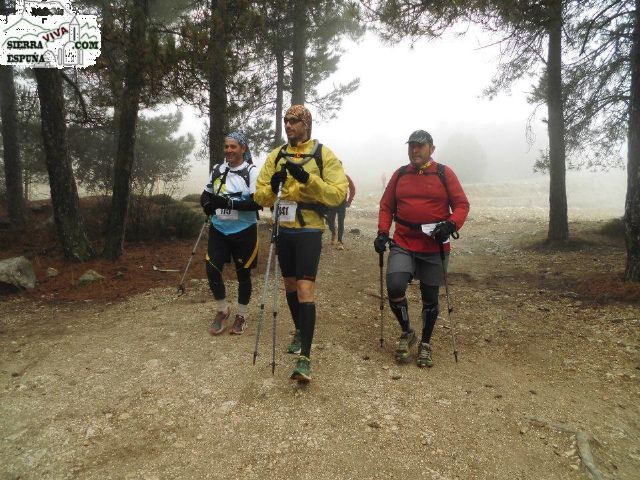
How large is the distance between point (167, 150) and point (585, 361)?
64.8 feet

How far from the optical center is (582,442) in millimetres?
3111

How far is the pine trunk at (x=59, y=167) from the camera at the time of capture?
7676 millimetres

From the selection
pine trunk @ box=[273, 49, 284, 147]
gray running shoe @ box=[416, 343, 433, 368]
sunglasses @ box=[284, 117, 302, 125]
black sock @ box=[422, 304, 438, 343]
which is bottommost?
gray running shoe @ box=[416, 343, 433, 368]

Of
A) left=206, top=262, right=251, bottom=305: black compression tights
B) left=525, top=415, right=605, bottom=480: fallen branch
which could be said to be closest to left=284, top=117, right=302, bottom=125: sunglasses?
left=206, top=262, right=251, bottom=305: black compression tights

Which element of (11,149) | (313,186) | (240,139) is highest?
(11,149)

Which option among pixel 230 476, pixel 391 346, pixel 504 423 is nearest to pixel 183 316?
pixel 391 346

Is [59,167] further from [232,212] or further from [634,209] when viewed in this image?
[634,209]

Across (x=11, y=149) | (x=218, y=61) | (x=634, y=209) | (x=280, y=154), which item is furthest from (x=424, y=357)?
(x=11, y=149)

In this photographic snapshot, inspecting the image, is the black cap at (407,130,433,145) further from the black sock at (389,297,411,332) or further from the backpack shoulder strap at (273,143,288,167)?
the black sock at (389,297,411,332)

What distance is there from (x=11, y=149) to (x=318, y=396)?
498 inches

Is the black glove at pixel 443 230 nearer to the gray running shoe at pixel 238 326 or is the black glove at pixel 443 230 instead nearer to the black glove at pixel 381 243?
the black glove at pixel 381 243

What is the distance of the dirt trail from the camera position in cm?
293

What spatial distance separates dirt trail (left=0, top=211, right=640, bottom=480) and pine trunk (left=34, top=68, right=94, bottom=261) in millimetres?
2031

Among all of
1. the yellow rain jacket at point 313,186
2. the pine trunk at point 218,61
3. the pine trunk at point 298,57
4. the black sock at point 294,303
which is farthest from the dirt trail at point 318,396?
the pine trunk at point 298,57
